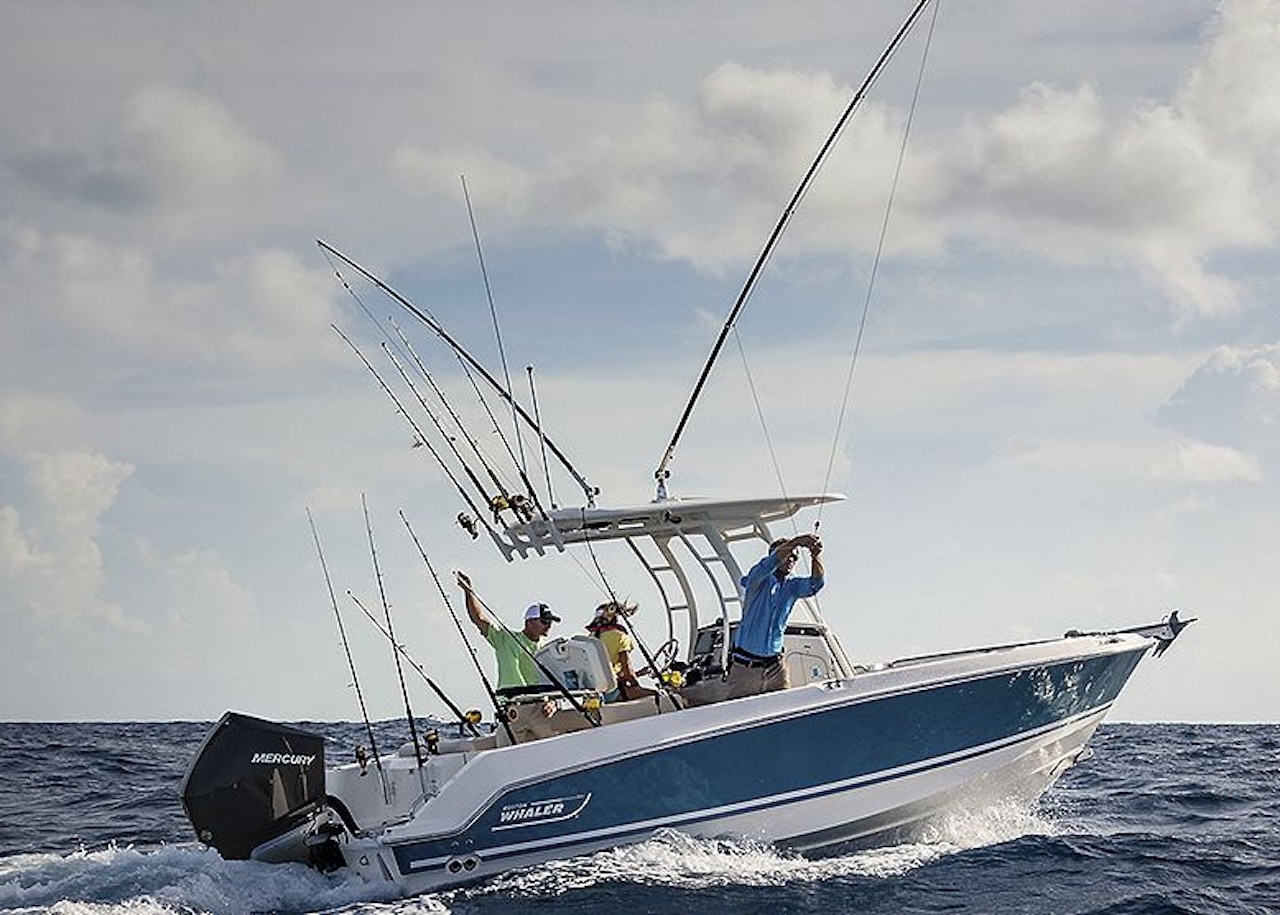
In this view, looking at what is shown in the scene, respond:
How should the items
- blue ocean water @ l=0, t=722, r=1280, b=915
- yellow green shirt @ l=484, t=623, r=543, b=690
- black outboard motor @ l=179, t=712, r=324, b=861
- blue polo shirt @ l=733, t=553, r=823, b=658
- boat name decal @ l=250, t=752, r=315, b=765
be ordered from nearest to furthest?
blue ocean water @ l=0, t=722, r=1280, b=915 < black outboard motor @ l=179, t=712, r=324, b=861 < boat name decal @ l=250, t=752, r=315, b=765 < blue polo shirt @ l=733, t=553, r=823, b=658 < yellow green shirt @ l=484, t=623, r=543, b=690

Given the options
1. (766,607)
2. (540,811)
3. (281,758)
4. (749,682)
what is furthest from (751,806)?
(281,758)

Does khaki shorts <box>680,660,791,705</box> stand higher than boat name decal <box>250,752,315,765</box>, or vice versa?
khaki shorts <box>680,660,791,705</box>

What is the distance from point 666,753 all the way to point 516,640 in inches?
61.6

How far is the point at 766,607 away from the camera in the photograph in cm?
1013

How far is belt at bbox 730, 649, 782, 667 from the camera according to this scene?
1016cm

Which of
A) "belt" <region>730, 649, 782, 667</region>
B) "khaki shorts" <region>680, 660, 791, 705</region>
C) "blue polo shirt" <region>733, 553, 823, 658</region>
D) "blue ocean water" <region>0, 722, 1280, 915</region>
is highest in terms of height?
"blue polo shirt" <region>733, 553, 823, 658</region>

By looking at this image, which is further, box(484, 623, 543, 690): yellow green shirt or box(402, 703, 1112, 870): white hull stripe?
box(484, 623, 543, 690): yellow green shirt

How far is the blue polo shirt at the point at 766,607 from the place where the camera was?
1006 cm

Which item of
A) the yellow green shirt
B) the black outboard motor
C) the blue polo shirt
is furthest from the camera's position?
the yellow green shirt

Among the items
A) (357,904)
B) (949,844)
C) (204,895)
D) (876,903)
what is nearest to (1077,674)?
(949,844)

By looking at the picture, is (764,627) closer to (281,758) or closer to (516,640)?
(516,640)

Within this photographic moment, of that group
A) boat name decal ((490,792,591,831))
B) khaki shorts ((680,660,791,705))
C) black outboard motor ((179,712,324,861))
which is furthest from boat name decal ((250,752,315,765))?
khaki shorts ((680,660,791,705))

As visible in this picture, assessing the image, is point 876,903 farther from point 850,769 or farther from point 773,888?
point 850,769

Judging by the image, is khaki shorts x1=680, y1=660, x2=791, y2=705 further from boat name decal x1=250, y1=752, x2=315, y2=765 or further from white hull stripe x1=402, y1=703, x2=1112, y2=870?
boat name decal x1=250, y1=752, x2=315, y2=765
